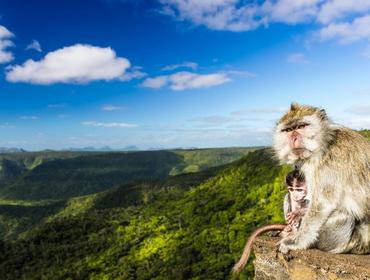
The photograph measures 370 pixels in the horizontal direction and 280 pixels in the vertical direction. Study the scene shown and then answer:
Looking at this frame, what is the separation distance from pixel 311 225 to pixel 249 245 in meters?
1.18

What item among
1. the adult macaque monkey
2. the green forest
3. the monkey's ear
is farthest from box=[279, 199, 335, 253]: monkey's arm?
the green forest

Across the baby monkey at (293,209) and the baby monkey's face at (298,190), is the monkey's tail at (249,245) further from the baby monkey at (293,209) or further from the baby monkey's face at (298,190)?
the baby monkey's face at (298,190)

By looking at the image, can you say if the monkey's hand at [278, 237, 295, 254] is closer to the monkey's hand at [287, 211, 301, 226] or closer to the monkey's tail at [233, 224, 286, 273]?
the monkey's hand at [287, 211, 301, 226]

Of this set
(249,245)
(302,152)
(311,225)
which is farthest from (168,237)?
(311,225)

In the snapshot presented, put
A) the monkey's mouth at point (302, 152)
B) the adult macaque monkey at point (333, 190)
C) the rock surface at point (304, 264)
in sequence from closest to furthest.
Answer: the rock surface at point (304, 264) → the adult macaque monkey at point (333, 190) → the monkey's mouth at point (302, 152)

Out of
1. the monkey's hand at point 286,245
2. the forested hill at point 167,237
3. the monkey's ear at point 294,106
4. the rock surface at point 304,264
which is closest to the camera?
the rock surface at point 304,264

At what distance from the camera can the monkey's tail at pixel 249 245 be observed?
23.7ft

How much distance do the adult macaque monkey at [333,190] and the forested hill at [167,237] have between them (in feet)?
200

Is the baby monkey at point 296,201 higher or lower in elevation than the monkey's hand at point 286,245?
higher

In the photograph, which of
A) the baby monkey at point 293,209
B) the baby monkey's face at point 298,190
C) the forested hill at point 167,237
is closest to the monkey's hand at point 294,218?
the baby monkey at point 293,209

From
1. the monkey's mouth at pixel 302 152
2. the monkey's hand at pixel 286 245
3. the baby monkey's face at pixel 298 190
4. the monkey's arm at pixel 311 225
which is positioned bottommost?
the monkey's hand at pixel 286 245

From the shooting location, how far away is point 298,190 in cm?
733

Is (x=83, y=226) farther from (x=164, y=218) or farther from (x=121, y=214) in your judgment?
(x=164, y=218)

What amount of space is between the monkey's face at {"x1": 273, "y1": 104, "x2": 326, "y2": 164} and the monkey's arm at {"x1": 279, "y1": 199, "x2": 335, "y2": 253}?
87cm
